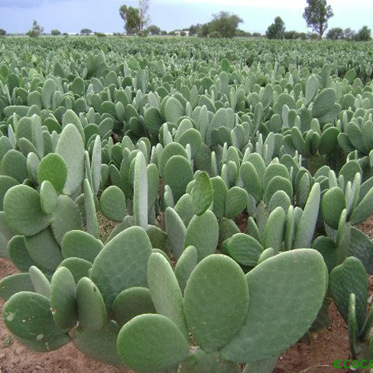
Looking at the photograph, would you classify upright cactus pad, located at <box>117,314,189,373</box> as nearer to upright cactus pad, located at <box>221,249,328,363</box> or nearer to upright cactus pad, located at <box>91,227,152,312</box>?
upright cactus pad, located at <box>221,249,328,363</box>

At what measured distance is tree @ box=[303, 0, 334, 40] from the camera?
168 ft

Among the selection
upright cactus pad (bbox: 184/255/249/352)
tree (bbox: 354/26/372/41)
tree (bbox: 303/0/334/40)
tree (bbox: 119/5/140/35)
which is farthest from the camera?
tree (bbox: 303/0/334/40)

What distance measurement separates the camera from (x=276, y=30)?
4141cm

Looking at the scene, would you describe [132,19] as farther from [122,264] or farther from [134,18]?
[122,264]

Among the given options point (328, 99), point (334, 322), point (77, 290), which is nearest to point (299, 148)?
point (328, 99)

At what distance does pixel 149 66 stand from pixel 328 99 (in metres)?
3.05

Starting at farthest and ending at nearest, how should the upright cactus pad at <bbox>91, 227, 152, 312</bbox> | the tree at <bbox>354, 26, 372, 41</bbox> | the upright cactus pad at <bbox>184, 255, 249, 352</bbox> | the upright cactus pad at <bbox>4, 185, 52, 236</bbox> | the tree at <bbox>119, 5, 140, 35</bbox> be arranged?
the tree at <bbox>119, 5, 140, 35</bbox> < the tree at <bbox>354, 26, 372, 41</bbox> < the upright cactus pad at <bbox>4, 185, 52, 236</bbox> < the upright cactus pad at <bbox>91, 227, 152, 312</bbox> < the upright cactus pad at <bbox>184, 255, 249, 352</bbox>

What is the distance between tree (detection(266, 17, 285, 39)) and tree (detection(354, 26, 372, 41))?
6.35 metres

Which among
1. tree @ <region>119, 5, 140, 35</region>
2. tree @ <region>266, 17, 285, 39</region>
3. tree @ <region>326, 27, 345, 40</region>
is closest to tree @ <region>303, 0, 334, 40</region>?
tree @ <region>326, 27, 345, 40</region>

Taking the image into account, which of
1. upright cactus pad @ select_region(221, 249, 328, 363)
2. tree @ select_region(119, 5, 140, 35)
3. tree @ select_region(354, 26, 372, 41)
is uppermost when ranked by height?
tree @ select_region(119, 5, 140, 35)

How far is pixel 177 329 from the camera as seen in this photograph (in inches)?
39.3

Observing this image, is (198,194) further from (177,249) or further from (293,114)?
(293,114)

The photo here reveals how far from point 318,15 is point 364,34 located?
441 inches

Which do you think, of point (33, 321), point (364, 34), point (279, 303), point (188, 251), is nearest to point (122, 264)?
point (188, 251)
